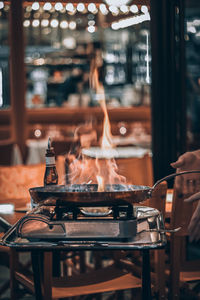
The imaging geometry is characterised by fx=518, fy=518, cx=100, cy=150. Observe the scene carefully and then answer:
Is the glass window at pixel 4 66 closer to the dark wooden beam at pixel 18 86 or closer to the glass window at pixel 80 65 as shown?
the glass window at pixel 80 65

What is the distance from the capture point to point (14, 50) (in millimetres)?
6629

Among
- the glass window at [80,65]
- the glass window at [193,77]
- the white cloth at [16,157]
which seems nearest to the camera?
the glass window at [193,77]

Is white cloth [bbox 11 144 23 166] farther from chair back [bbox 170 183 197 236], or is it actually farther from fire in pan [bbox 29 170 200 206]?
fire in pan [bbox 29 170 200 206]

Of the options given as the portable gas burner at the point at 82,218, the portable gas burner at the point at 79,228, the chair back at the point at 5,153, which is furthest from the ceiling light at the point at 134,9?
the chair back at the point at 5,153

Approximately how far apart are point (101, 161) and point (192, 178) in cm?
125

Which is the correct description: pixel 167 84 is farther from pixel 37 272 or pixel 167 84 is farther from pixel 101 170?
pixel 37 272

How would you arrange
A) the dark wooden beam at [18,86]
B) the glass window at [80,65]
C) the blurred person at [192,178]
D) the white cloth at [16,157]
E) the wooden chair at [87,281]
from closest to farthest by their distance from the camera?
the blurred person at [192,178], the wooden chair at [87,281], the white cloth at [16,157], the dark wooden beam at [18,86], the glass window at [80,65]

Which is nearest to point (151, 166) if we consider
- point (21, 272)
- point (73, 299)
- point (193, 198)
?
point (73, 299)

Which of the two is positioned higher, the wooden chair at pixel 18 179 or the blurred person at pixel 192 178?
the blurred person at pixel 192 178

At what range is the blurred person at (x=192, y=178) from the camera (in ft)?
6.02

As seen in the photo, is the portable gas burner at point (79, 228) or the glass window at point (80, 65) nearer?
the portable gas burner at point (79, 228)

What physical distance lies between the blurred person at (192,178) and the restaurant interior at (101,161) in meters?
0.01

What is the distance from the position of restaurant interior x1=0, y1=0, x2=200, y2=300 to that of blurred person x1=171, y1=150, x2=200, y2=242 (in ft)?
0.04

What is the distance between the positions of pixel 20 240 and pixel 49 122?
23.1 feet
